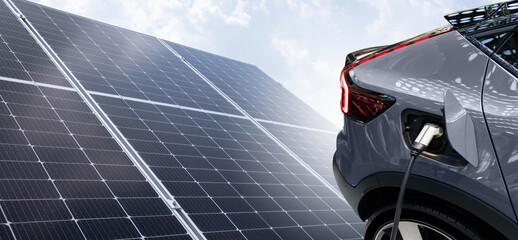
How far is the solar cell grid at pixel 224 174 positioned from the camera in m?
6.22

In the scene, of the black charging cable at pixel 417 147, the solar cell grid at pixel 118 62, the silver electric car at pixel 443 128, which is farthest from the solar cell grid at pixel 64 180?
the black charging cable at pixel 417 147

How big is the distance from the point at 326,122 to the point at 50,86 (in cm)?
768

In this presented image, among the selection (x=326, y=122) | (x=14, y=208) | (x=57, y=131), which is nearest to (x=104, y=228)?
(x=14, y=208)

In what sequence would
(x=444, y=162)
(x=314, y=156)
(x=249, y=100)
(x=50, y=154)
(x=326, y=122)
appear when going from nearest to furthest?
(x=444, y=162), (x=50, y=154), (x=314, y=156), (x=249, y=100), (x=326, y=122)

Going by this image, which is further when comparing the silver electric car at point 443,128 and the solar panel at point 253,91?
the solar panel at point 253,91

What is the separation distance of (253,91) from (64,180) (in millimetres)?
7649

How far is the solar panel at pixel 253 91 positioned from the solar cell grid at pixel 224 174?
6.82 feet

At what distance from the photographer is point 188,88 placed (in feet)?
33.3

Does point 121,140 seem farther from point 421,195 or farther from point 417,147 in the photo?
point 417,147

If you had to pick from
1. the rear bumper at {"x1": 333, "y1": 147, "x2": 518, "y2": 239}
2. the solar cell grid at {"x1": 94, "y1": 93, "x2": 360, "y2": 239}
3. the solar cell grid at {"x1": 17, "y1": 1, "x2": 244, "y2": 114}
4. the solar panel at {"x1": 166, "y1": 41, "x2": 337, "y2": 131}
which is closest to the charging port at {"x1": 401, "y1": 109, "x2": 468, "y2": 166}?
the rear bumper at {"x1": 333, "y1": 147, "x2": 518, "y2": 239}

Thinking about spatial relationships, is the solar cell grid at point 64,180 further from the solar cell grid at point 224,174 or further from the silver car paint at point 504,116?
the silver car paint at point 504,116

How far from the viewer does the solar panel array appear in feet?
16.8

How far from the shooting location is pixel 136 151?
6613mm

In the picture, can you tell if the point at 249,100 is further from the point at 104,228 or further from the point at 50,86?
the point at 104,228
